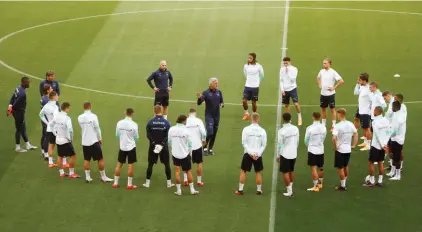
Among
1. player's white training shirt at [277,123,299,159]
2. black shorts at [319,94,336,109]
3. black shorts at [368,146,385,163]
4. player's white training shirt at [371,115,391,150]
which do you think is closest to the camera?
player's white training shirt at [277,123,299,159]

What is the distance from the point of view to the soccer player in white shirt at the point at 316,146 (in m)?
22.9

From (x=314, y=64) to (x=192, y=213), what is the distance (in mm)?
13197

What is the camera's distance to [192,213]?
72.6 ft

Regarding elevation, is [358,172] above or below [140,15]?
below

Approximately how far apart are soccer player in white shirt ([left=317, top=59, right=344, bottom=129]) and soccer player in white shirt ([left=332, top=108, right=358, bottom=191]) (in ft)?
14.4

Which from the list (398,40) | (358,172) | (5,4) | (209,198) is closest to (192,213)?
(209,198)

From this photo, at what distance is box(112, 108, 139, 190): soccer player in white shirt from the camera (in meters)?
23.1

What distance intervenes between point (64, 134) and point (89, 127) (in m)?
0.89

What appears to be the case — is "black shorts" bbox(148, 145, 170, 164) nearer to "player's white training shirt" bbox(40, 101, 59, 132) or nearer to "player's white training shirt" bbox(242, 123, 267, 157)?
"player's white training shirt" bbox(242, 123, 267, 157)

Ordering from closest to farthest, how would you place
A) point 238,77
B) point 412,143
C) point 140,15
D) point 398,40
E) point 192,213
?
point 192,213 < point 412,143 < point 238,77 < point 398,40 < point 140,15

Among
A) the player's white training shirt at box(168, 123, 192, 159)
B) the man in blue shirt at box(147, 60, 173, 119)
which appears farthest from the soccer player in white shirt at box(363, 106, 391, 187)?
the man in blue shirt at box(147, 60, 173, 119)

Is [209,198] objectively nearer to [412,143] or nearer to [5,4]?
[412,143]

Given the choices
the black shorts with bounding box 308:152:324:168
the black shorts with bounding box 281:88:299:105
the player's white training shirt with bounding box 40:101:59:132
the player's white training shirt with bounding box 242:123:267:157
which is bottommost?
the black shorts with bounding box 308:152:324:168

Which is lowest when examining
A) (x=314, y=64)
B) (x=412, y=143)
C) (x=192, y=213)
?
(x=192, y=213)
